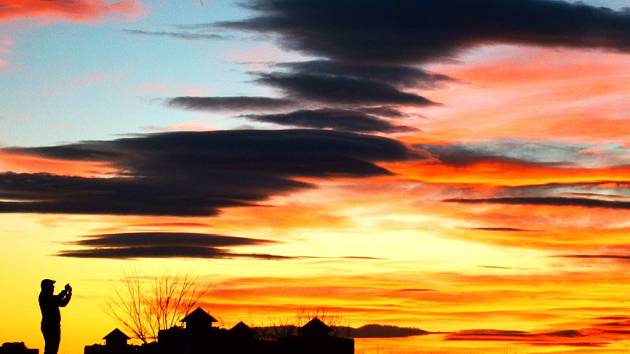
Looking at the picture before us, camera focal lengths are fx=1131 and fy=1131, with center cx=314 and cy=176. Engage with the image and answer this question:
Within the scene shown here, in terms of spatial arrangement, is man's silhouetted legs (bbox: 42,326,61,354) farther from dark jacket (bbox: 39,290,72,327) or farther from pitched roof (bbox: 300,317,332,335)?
pitched roof (bbox: 300,317,332,335)

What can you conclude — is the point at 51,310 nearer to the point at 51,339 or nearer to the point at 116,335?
the point at 51,339

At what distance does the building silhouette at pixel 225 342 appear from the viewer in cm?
5388

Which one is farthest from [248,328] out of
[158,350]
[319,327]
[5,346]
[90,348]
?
[5,346]

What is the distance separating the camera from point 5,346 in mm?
37781

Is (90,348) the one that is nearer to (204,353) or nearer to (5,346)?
(204,353)

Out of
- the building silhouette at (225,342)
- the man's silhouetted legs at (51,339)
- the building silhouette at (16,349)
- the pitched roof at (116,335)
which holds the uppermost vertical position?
the pitched roof at (116,335)

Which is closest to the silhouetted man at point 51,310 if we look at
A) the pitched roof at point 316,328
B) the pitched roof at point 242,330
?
the pitched roof at point 242,330

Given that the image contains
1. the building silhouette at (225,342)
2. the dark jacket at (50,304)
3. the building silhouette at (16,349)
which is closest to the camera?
the dark jacket at (50,304)

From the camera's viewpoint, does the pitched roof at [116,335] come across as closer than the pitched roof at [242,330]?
No

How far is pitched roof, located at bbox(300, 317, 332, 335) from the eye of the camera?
67562mm

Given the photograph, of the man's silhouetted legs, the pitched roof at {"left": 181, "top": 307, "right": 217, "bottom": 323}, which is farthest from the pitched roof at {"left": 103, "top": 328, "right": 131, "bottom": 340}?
the man's silhouetted legs

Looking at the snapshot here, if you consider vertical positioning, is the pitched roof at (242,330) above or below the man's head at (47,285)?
above

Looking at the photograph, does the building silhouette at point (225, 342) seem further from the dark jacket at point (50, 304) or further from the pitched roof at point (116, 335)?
the dark jacket at point (50, 304)

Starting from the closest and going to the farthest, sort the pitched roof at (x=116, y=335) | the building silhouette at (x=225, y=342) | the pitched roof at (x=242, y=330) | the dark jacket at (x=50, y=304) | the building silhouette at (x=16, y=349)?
the dark jacket at (x=50, y=304) → the building silhouette at (x=16, y=349) → the building silhouette at (x=225, y=342) → the pitched roof at (x=242, y=330) → the pitched roof at (x=116, y=335)
